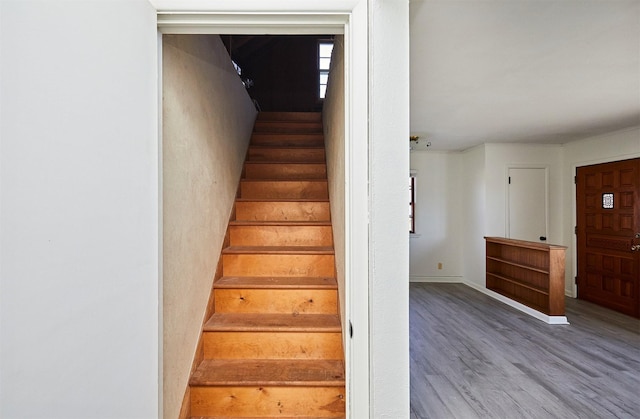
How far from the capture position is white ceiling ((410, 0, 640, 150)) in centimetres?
151

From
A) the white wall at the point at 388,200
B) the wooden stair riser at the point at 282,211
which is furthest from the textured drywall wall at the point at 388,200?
the wooden stair riser at the point at 282,211

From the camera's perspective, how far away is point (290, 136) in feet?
11.1

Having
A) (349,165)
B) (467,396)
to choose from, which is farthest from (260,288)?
(467,396)

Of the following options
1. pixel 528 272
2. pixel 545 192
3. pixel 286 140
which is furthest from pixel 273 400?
pixel 545 192

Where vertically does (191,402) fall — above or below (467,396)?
above

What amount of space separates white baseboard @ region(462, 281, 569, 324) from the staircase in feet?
9.79

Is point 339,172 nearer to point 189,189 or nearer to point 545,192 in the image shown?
point 189,189

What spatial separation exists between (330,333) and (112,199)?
4.21 ft

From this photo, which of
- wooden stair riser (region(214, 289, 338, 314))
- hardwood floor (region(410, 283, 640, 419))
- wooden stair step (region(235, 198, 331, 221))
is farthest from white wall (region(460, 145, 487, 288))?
wooden stair riser (region(214, 289, 338, 314))

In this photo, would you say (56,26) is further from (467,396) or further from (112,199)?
(467,396)

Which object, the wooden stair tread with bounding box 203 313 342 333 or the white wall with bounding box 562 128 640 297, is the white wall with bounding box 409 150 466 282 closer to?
the white wall with bounding box 562 128 640 297

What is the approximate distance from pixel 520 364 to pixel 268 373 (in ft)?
A: 7.34

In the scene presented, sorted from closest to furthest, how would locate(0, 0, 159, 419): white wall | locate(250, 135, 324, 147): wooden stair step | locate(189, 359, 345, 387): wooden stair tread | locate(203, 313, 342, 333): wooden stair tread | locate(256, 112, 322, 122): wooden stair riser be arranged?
locate(0, 0, 159, 419): white wall
locate(189, 359, 345, 387): wooden stair tread
locate(203, 313, 342, 333): wooden stair tread
locate(250, 135, 324, 147): wooden stair step
locate(256, 112, 322, 122): wooden stair riser

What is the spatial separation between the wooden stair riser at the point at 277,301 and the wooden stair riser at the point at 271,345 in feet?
0.71
